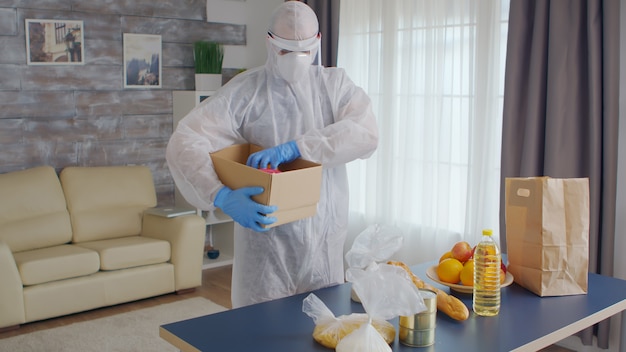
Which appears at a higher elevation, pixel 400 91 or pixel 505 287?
pixel 400 91

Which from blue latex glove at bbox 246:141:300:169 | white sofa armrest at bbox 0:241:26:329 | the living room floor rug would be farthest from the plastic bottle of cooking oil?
white sofa armrest at bbox 0:241:26:329

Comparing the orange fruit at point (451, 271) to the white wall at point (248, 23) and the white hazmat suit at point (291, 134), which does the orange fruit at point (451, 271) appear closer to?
the white hazmat suit at point (291, 134)

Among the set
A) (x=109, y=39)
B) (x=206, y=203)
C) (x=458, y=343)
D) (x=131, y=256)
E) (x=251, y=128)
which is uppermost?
(x=109, y=39)

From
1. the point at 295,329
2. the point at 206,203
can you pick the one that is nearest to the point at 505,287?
the point at 295,329

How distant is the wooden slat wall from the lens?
452cm

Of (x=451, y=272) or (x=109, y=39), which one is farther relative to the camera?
(x=109, y=39)

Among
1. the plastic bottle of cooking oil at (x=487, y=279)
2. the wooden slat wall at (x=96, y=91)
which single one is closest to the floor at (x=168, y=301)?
the wooden slat wall at (x=96, y=91)

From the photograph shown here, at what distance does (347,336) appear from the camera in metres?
1.62

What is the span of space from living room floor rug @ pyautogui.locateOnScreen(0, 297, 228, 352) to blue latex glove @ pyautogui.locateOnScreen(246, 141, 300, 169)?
178 cm

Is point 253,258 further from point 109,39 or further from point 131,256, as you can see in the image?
point 109,39

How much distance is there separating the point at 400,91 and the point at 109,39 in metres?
2.12

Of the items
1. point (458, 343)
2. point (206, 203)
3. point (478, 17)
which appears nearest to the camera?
point (458, 343)

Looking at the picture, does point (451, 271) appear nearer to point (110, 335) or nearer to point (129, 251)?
point (110, 335)

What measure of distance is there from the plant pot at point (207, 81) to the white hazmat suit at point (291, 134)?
2715 mm
